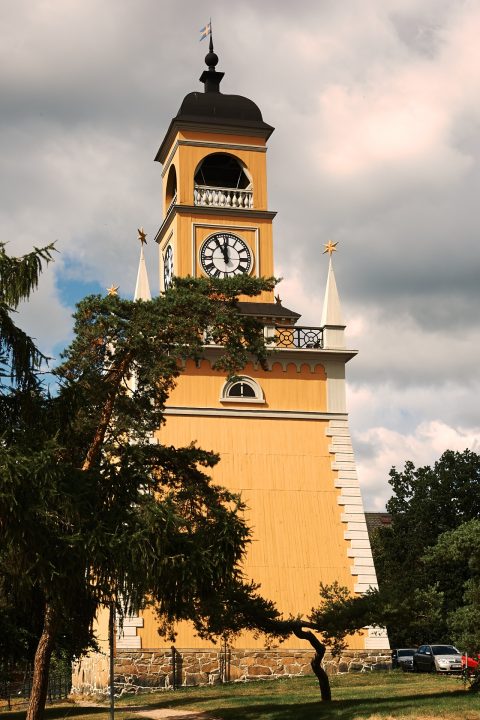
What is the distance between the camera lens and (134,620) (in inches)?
1214

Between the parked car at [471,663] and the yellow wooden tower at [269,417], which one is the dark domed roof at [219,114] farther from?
the parked car at [471,663]

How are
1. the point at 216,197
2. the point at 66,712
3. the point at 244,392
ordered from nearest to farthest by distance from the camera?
the point at 66,712, the point at 244,392, the point at 216,197

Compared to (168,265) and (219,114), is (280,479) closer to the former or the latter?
(168,265)

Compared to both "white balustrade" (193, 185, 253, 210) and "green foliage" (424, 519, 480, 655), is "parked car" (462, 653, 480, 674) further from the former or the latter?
"white balustrade" (193, 185, 253, 210)

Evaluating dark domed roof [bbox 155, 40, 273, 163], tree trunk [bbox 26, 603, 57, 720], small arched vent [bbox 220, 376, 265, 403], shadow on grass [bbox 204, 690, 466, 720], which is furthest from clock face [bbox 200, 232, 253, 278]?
tree trunk [bbox 26, 603, 57, 720]

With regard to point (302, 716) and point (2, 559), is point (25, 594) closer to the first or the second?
point (2, 559)

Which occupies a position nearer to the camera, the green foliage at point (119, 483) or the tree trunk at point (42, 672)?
the green foliage at point (119, 483)

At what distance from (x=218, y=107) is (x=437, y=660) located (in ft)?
69.4

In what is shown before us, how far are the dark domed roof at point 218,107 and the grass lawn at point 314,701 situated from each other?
20167 mm

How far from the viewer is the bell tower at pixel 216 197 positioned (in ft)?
123

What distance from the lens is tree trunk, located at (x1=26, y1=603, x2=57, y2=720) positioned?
18000 mm

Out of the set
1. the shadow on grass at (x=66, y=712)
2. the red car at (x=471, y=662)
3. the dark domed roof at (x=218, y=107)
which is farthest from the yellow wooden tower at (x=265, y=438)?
the red car at (x=471, y=662)

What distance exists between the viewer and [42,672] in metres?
18.3

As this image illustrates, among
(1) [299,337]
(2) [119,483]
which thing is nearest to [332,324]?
(1) [299,337]
